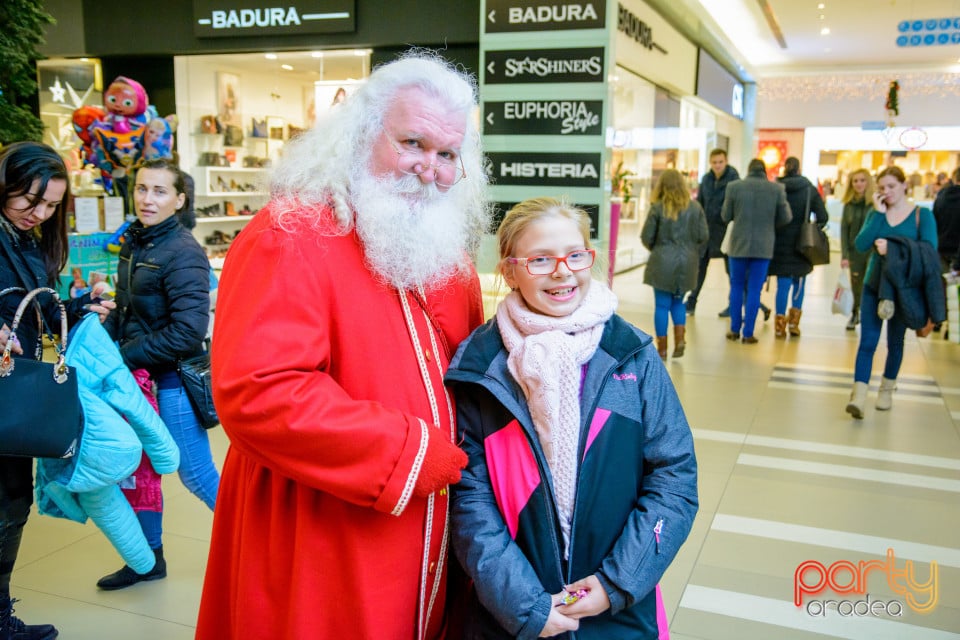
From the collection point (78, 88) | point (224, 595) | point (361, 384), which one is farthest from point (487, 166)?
point (78, 88)

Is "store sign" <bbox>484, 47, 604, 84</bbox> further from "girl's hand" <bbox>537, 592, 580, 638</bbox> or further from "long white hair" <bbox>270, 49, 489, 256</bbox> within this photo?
"girl's hand" <bbox>537, 592, 580, 638</bbox>

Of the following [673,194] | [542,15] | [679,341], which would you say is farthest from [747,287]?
[542,15]

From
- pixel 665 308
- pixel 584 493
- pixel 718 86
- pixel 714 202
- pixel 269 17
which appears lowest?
pixel 665 308

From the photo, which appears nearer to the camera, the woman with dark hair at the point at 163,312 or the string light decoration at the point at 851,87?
the woman with dark hair at the point at 163,312

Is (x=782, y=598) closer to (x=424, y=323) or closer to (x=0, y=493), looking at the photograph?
(x=424, y=323)

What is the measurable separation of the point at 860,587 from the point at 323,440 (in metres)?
2.61

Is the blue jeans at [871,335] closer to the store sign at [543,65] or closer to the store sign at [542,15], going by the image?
the store sign at [543,65]

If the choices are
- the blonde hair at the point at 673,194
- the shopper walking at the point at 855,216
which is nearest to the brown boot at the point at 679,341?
the blonde hair at the point at 673,194

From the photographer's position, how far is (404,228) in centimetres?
154

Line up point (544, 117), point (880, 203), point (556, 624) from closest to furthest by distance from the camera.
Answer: point (556, 624)
point (880, 203)
point (544, 117)

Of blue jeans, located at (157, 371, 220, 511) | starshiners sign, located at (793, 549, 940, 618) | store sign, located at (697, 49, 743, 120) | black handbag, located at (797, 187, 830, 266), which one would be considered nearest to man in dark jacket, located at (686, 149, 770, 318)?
black handbag, located at (797, 187, 830, 266)

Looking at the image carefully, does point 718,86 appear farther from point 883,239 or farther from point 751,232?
point 883,239

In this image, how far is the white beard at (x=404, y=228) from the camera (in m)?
1.52

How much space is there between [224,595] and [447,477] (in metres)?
0.63
